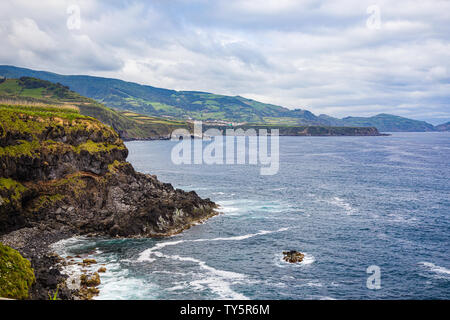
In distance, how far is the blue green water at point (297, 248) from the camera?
1666 inches

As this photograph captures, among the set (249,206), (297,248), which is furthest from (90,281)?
(249,206)

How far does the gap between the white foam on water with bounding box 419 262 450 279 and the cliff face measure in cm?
3917

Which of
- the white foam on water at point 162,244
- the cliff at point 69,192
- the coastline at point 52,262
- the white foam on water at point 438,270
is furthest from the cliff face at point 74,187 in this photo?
the white foam on water at point 438,270

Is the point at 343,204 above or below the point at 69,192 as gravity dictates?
below

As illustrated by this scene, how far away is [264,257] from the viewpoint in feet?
172

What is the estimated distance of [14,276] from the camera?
3170 cm

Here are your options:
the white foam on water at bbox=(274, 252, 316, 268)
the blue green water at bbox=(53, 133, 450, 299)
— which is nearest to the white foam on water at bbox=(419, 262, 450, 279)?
the blue green water at bbox=(53, 133, 450, 299)

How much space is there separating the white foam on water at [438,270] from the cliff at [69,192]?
39.2 meters

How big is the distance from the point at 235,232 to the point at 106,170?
31999 mm

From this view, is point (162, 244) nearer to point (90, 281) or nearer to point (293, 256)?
point (90, 281)

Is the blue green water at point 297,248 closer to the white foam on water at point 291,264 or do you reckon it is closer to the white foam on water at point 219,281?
the white foam on water at point 219,281

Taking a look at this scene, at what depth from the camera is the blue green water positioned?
42312 millimetres

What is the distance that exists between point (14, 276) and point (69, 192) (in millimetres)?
37589
